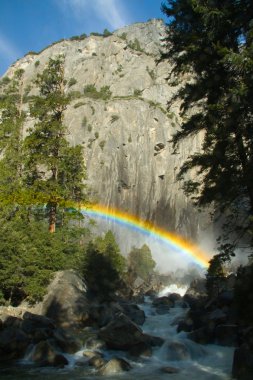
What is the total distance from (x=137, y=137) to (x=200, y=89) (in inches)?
3026

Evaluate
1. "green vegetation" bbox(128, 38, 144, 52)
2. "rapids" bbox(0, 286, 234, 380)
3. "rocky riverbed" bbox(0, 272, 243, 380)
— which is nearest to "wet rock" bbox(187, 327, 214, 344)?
"rocky riverbed" bbox(0, 272, 243, 380)

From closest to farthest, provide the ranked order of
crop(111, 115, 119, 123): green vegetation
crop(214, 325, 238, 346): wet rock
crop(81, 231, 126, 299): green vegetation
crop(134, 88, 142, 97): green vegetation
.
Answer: crop(214, 325, 238, 346): wet rock, crop(81, 231, 126, 299): green vegetation, crop(111, 115, 119, 123): green vegetation, crop(134, 88, 142, 97): green vegetation

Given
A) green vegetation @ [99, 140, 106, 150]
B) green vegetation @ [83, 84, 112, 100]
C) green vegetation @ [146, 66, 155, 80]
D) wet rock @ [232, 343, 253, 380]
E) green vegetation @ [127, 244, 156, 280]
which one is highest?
green vegetation @ [146, 66, 155, 80]

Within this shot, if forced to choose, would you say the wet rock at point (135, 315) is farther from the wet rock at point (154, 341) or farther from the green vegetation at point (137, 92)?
the green vegetation at point (137, 92)

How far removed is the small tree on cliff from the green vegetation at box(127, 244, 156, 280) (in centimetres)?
4953

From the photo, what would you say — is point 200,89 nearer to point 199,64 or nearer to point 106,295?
point 199,64

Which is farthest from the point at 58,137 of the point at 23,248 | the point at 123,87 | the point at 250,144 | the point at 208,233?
the point at 123,87

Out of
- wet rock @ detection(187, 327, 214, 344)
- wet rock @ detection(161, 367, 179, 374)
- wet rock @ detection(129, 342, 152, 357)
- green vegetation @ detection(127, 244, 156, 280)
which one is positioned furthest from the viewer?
green vegetation @ detection(127, 244, 156, 280)

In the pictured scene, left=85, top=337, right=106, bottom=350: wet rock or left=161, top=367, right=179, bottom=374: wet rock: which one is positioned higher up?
left=85, top=337, right=106, bottom=350: wet rock

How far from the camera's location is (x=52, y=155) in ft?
107

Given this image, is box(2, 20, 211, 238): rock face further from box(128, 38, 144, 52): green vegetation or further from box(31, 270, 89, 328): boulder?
box(31, 270, 89, 328): boulder

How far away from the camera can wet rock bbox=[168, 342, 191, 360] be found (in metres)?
18.8

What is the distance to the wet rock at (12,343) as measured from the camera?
17.2 metres

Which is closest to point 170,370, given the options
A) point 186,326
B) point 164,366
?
Result: point 164,366
